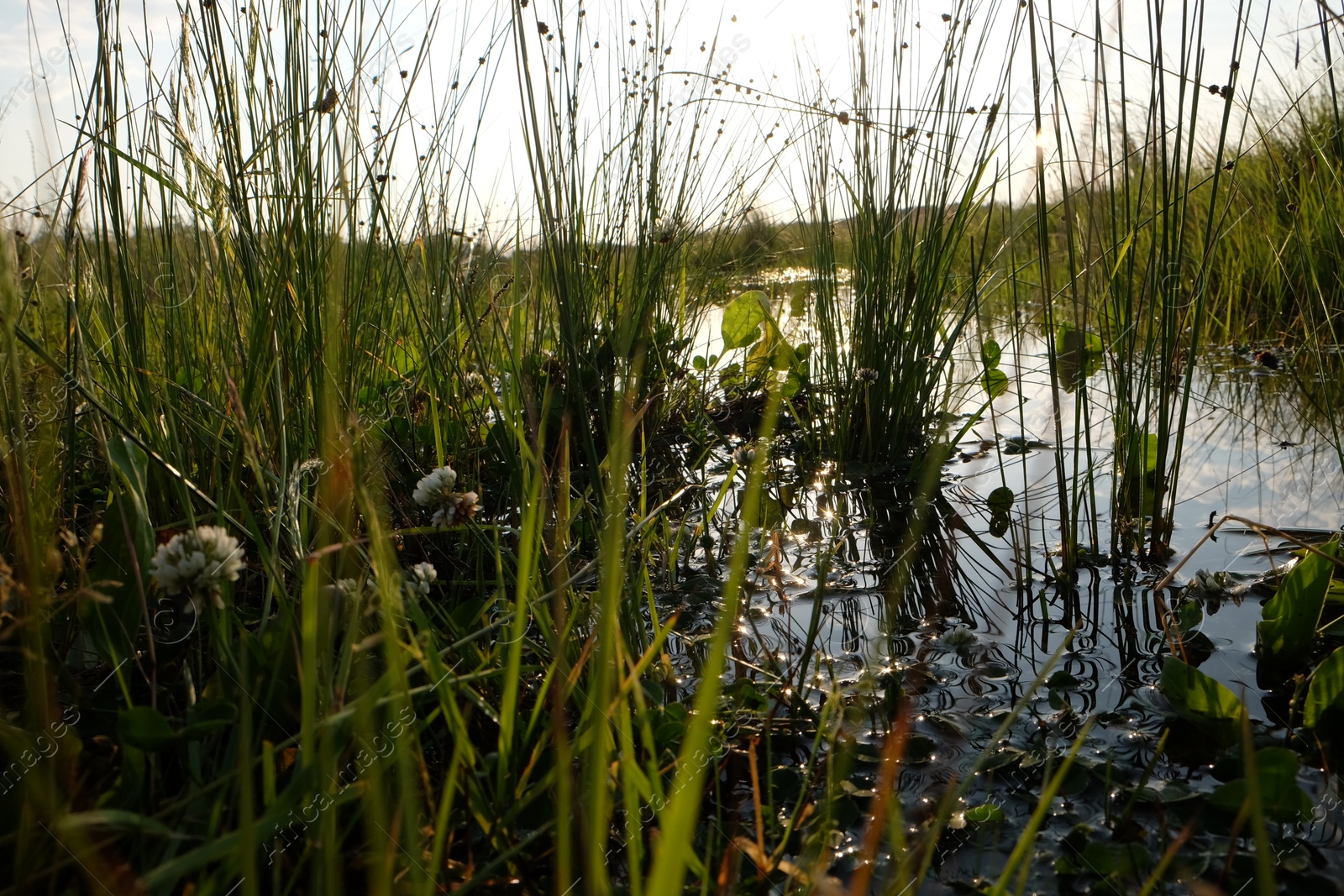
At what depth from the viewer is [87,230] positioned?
1.58 m

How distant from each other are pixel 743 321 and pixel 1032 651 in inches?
73.1

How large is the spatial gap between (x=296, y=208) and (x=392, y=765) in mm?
901

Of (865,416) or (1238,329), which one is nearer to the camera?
(865,416)

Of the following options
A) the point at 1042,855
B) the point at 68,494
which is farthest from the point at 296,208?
the point at 1042,855

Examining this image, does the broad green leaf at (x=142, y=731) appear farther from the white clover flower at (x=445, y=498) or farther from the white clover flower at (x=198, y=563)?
the white clover flower at (x=445, y=498)

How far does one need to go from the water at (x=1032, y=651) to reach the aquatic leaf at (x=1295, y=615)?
0.04 m

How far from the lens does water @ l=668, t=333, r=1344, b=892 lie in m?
0.83

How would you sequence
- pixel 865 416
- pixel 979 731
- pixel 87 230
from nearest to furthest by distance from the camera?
pixel 979 731, pixel 87 230, pixel 865 416

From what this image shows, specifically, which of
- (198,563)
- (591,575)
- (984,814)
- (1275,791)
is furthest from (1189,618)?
(198,563)

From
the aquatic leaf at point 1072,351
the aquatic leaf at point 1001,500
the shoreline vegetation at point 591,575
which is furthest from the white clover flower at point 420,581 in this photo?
the aquatic leaf at point 1072,351

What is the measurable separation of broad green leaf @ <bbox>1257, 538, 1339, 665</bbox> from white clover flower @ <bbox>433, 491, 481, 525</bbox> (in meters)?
1.03

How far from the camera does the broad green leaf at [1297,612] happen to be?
1.07m

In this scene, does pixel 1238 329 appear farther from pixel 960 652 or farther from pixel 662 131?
pixel 960 652

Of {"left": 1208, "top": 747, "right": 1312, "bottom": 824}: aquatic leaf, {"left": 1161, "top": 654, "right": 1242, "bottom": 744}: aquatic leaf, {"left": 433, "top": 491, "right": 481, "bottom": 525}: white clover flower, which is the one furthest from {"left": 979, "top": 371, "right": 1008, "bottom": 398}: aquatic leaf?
{"left": 433, "top": 491, "right": 481, "bottom": 525}: white clover flower
